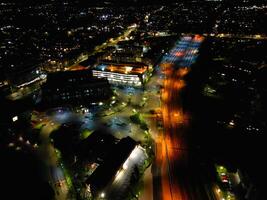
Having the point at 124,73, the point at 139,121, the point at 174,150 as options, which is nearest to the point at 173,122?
the point at 139,121

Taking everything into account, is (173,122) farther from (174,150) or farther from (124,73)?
(124,73)

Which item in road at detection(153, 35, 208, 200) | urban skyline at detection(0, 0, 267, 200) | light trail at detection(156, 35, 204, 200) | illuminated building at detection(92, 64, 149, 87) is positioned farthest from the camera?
illuminated building at detection(92, 64, 149, 87)

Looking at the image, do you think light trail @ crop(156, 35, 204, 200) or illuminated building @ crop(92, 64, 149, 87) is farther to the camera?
illuminated building @ crop(92, 64, 149, 87)

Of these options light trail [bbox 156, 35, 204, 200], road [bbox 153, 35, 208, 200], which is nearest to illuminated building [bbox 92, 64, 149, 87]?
road [bbox 153, 35, 208, 200]

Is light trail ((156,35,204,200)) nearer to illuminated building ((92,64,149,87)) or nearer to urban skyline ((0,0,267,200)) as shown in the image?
urban skyline ((0,0,267,200))

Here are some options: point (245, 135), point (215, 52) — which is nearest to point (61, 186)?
point (245, 135)

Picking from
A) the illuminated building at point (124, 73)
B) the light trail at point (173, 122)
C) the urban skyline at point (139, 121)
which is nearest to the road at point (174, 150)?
the light trail at point (173, 122)

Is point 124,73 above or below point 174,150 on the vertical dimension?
above

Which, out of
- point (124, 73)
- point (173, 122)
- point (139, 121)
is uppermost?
point (124, 73)
